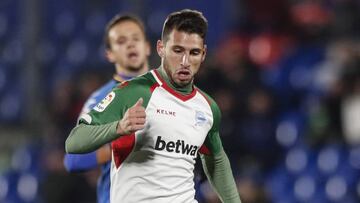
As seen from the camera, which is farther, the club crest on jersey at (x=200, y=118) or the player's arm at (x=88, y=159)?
the player's arm at (x=88, y=159)

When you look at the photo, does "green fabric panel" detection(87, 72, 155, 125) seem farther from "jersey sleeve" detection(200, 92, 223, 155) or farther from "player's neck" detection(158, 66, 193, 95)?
"jersey sleeve" detection(200, 92, 223, 155)

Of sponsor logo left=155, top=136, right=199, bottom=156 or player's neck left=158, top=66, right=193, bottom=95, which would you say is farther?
player's neck left=158, top=66, right=193, bottom=95

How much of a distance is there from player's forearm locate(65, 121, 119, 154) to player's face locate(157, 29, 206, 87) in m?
0.45

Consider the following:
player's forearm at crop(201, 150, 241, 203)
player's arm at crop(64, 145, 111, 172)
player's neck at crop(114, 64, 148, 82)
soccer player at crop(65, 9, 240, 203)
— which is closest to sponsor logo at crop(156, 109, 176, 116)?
soccer player at crop(65, 9, 240, 203)

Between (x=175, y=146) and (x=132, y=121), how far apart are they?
17.8 inches

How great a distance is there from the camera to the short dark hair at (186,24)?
153 inches

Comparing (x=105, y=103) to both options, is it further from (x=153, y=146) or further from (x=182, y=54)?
(x=182, y=54)

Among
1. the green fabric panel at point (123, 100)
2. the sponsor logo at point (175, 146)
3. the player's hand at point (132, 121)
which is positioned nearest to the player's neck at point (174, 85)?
the green fabric panel at point (123, 100)

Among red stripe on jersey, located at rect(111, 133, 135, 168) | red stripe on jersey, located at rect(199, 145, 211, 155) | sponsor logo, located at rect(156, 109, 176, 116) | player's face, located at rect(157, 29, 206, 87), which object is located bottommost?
red stripe on jersey, located at rect(199, 145, 211, 155)

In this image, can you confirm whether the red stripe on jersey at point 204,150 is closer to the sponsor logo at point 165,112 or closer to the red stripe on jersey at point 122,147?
the sponsor logo at point 165,112

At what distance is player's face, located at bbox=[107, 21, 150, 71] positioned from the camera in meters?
5.15

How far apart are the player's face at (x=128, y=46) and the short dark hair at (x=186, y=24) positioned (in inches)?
47.8

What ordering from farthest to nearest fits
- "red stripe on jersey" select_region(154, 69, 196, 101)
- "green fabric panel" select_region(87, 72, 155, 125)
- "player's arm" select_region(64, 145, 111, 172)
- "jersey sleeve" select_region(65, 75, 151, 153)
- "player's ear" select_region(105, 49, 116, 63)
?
"player's ear" select_region(105, 49, 116, 63), "player's arm" select_region(64, 145, 111, 172), "red stripe on jersey" select_region(154, 69, 196, 101), "green fabric panel" select_region(87, 72, 155, 125), "jersey sleeve" select_region(65, 75, 151, 153)

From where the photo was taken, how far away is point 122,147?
3885 millimetres
